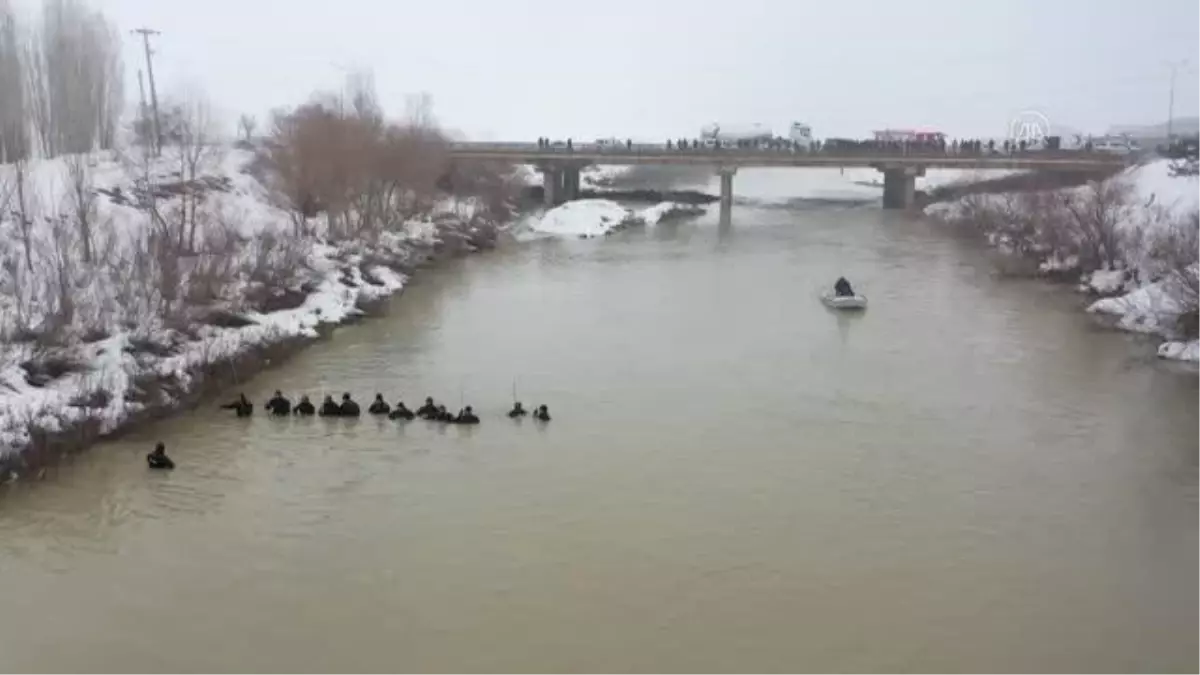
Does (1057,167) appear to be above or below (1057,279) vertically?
above

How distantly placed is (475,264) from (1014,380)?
66.1 feet

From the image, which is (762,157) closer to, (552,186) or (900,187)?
(900,187)

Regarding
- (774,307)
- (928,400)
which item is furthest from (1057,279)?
(928,400)

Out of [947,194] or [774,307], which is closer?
[774,307]

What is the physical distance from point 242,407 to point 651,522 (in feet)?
26.8

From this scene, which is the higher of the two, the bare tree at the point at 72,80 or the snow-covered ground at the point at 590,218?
the bare tree at the point at 72,80

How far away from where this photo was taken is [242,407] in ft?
61.6

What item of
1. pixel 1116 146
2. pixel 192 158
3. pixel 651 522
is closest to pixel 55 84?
pixel 192 158

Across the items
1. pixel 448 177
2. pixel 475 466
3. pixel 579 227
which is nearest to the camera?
pixel 475 466

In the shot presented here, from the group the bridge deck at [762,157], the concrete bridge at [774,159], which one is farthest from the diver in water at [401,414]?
the concrete bridge at [774,159]

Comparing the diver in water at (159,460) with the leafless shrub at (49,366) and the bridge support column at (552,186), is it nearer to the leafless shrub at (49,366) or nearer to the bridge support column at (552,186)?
the leafless shrub at (49,366)

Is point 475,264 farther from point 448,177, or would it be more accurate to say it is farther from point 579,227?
point 448,177

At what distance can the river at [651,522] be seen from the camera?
11.2 m

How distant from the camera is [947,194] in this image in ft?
187
